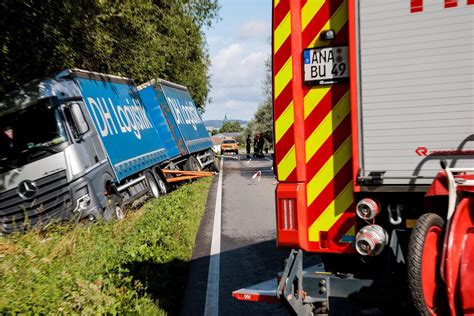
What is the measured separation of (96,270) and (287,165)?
2666mm

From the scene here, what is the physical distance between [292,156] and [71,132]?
23.6ft

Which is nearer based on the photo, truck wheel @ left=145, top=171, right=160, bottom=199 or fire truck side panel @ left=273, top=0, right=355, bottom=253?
fire truck side panel @ left=273, top=0, right=355, bottom=253

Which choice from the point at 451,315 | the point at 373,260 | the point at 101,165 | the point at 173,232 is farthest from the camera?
the point at 101,165

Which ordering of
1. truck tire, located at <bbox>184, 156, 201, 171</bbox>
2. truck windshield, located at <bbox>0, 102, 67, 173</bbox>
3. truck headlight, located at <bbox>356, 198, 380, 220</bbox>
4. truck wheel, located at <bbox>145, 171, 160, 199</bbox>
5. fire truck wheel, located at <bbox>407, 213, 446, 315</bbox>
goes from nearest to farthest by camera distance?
fire truck wheel, located at <bbox>407, 213, 446, 315</bbox>
truck headlight, located at <bbox>356, 198, 380, 220</bbox>
truck windshield, located at <bbox>0, 102, 67, 173</bbox>
truck wheel, located at <bbox>145, 171, 160, 199</bbox>
truck tire, located at <bbox>184, 156, 201, 171</bbox>

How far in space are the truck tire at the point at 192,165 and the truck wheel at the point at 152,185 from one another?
4.73m

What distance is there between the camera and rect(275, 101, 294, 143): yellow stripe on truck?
394 centimetres

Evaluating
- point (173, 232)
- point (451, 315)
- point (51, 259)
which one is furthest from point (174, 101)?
point (451, 315)

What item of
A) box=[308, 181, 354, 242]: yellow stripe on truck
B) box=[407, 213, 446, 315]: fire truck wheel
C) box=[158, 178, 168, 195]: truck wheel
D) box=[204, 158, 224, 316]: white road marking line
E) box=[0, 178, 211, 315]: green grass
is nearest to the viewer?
box=[407, 213, 446, 315]: fire truck wheel

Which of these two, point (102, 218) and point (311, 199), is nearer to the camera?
point (311, 199)

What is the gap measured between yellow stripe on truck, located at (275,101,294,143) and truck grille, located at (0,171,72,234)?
21.9 ft

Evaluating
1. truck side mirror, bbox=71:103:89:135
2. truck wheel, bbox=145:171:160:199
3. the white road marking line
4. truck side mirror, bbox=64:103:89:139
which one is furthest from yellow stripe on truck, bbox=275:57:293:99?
truck wheel, bbox=145:171:160:199

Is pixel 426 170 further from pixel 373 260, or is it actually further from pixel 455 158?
pixel 373 260

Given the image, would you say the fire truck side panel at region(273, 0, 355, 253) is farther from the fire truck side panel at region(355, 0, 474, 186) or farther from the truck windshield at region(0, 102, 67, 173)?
the truck windshield at region(0, 102, 67, 173)

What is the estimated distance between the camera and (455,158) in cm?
334
